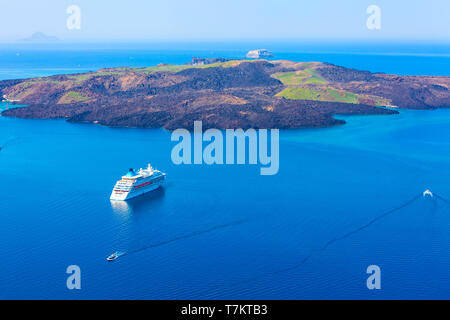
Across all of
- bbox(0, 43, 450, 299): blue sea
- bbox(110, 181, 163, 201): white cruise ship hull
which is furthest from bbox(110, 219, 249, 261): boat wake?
bbox(110, 181, 163, 201): white cruise ship hull

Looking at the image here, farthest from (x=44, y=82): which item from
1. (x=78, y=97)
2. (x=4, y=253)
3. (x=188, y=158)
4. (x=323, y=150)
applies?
(x=4, y=253)

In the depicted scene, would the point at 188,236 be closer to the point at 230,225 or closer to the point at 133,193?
the point at 230,225

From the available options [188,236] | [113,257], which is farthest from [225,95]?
[113,257]
